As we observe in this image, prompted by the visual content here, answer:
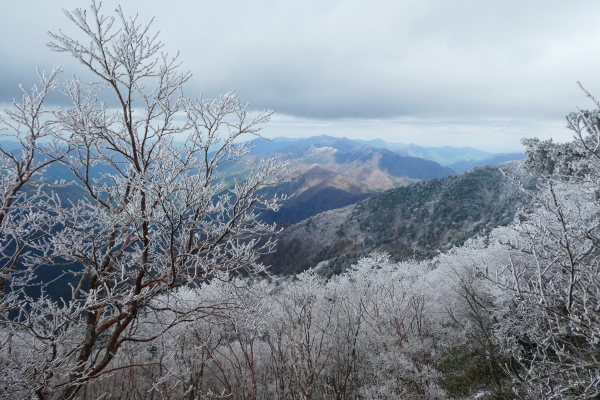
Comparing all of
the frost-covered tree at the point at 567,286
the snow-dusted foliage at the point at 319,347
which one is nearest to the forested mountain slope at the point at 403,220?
the snow-dusted foliage at the point at 319,347

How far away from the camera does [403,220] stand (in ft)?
286

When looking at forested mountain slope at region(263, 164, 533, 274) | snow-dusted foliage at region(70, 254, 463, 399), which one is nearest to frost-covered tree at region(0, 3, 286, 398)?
snow-dusted foliage at region(70, 254, 463, 399)

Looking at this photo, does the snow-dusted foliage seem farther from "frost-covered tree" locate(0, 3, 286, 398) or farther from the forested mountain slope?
the forested mountain slope

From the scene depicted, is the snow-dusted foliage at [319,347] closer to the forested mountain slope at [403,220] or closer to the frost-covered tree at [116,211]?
the frost-covered tree at [116,211]

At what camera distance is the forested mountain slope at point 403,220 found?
75.1 meters

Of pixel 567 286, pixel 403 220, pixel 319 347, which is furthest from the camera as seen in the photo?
pixel 403 220

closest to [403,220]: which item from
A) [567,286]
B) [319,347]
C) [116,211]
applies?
[319,347]

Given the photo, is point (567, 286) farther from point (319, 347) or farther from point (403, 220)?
point (403, 220)

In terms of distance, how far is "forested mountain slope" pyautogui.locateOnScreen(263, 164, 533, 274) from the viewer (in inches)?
2957

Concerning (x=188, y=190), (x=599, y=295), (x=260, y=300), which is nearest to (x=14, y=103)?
(x=188, y=190)

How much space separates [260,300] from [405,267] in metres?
30.7

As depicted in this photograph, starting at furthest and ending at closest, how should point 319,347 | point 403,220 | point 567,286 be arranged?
1. point 403,220
2. point 319,347
3. point 567,286

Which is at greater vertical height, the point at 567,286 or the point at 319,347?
the point at 567,286

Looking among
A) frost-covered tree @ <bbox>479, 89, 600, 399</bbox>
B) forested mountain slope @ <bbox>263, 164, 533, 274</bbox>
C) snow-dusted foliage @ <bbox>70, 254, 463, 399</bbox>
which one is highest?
frost-covered tree @ <bbox>479, 89, 600, 399</bbox>
